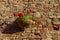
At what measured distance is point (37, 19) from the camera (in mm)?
4914

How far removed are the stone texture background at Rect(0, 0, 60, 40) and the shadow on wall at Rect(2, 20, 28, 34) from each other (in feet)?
0.26

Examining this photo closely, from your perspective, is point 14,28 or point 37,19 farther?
point 37,19

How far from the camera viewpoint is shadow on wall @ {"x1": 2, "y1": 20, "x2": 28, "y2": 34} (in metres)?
4.70

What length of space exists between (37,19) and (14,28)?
0.52 m

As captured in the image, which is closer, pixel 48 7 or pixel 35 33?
pixel 35 33

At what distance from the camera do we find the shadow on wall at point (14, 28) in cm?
470

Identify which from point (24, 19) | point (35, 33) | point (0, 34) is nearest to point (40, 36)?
A: point (35, 33)

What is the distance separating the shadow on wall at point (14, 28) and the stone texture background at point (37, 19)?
79mm

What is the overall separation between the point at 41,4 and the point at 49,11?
0.27m

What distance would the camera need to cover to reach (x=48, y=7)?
5.15 metres

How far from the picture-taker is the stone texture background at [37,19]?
4.61 meters

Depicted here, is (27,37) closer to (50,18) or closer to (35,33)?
(35,33)

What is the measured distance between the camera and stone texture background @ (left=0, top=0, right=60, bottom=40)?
4613 mm

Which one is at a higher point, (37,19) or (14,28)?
(37,19)
